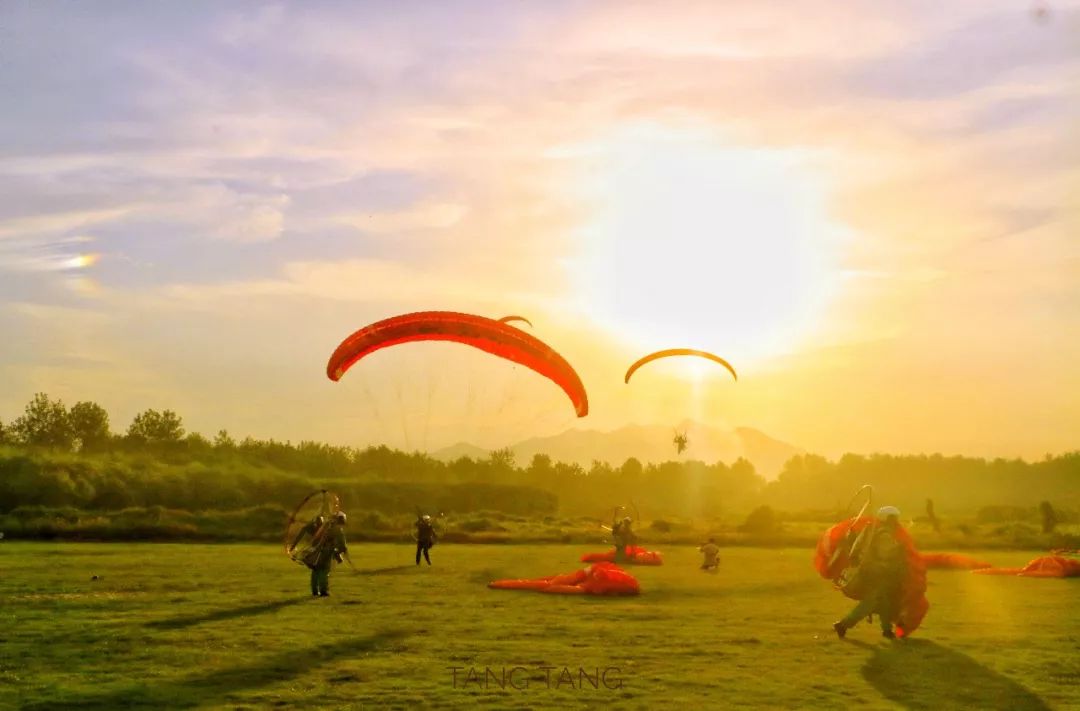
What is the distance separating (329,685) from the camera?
40.9ft

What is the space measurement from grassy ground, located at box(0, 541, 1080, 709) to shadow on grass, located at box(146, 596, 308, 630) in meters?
0.10

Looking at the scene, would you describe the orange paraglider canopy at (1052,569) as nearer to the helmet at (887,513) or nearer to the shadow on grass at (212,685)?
the helmet at (887,513)

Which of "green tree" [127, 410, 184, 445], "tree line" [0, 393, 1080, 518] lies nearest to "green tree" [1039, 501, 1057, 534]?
"tree line" [0, 393, 1080, 518]

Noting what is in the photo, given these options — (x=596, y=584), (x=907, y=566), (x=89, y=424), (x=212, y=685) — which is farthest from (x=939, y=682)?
(x=89, y=424)

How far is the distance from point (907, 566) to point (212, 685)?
37.1ft

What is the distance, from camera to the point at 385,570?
32.3 meters

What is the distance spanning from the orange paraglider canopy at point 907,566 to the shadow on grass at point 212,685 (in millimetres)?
8191

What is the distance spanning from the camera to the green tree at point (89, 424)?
126 meters

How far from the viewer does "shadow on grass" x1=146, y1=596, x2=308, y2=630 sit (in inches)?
700

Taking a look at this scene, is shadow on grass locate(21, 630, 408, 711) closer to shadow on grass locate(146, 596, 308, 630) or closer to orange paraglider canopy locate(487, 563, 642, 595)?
shadow on grass locate(146, 596, 308, 630)

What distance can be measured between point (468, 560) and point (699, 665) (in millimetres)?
24532

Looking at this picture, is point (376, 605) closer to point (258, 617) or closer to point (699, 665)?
point (258, 617)

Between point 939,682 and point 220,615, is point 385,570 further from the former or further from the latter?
point 939,682

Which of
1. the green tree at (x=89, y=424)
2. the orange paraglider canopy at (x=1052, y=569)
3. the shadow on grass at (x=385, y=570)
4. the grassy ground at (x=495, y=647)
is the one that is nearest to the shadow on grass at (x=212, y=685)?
the grassy ground at (x=495, y=647)
